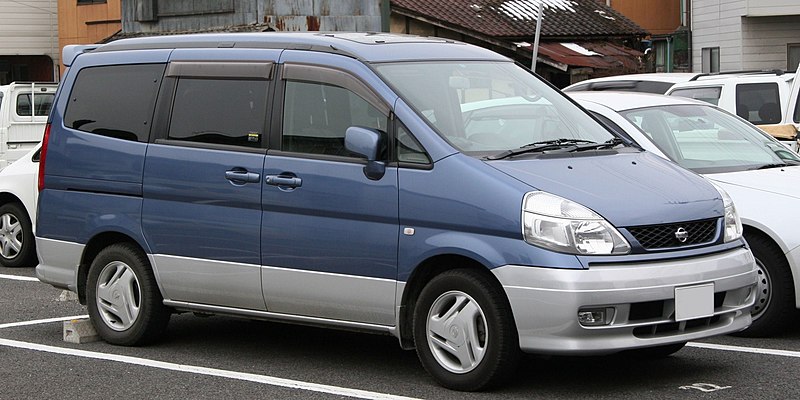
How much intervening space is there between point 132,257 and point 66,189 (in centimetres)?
70

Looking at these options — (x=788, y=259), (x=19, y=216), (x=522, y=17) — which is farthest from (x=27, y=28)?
(x=788, y=259)

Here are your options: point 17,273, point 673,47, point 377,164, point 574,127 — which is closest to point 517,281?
point 377,164

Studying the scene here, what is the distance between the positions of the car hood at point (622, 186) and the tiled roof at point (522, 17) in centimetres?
1962

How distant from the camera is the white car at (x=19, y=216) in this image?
13.1 meters

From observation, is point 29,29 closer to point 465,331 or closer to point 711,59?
point 711,59

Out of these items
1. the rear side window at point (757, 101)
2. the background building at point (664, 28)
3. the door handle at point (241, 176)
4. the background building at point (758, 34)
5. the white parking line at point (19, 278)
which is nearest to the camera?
the door handle at point (241, 176)

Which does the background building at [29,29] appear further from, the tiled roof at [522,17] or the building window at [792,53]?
the building window at [792,53]

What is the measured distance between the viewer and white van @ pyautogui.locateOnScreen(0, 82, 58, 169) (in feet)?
59.9

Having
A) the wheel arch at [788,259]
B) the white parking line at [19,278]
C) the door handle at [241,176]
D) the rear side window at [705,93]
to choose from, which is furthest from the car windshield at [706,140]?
the white parking line at [19,278]

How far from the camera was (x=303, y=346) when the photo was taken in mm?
8375

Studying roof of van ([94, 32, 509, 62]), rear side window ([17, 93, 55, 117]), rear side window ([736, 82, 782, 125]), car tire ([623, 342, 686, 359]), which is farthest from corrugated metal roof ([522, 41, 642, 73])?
car tire ([623, 342, 686, 359])

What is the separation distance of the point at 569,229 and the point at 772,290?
7.92 feet

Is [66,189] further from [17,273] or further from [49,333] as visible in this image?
[17,273]

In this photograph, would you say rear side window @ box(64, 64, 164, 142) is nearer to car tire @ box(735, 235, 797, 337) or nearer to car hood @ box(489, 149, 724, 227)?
car hood @ box(489, 149, 724, 227)
